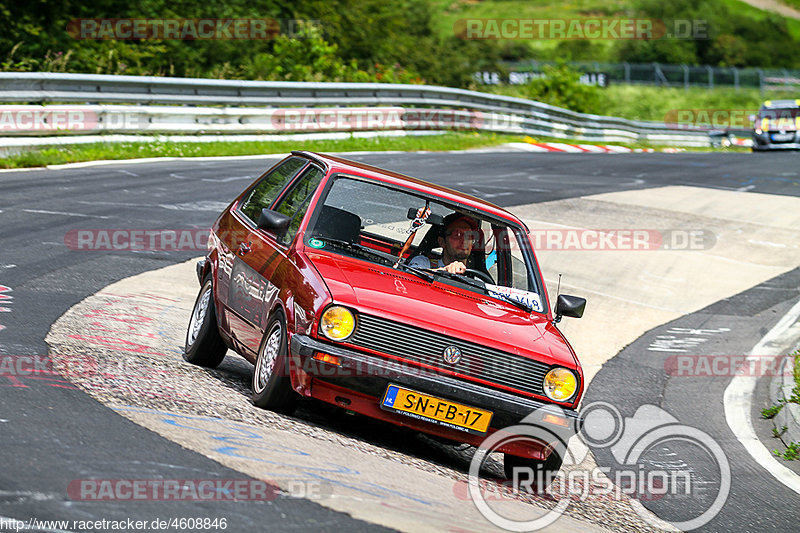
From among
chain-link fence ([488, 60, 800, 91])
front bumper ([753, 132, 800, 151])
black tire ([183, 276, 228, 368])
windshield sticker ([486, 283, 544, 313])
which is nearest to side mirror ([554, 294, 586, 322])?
windshield sticker ([486, 283, 544, 313])

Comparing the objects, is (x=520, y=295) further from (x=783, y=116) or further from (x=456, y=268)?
(x=783, y=116)

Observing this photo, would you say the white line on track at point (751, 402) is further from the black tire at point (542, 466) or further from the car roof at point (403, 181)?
the car roof at point (403, 181)

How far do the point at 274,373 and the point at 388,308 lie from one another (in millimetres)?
732

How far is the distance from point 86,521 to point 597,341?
7.55m

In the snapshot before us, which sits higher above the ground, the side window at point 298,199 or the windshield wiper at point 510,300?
the side window at point 298,199

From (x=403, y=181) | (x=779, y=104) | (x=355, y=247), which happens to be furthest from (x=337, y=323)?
(x=779, y=104)

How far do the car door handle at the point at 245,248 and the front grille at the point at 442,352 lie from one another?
1.55 m

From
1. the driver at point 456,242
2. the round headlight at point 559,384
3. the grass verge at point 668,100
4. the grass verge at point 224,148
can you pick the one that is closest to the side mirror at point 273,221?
the driver at point 456,242

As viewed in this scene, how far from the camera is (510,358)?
19.5 ft

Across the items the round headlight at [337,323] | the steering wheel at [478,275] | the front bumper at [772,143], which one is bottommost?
the front bumper at [772,143]

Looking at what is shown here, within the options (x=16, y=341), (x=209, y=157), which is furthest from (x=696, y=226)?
(x=16, y=341)

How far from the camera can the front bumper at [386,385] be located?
563 centimetres

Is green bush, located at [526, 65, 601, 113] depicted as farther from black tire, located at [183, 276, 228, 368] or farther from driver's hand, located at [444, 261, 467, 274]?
driver's hand, located at [444, 261, 467, 274]

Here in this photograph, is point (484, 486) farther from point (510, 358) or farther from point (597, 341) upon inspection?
point (597, 341)
